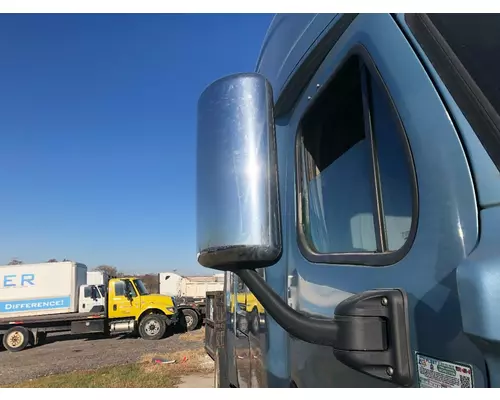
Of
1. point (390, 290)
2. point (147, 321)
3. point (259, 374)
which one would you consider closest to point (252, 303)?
point (259, 374)

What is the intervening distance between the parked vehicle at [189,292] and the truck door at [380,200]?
15804mm

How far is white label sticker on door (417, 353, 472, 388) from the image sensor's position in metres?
0.78

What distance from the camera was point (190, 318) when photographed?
17.1 meters

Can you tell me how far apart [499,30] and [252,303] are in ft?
5.65

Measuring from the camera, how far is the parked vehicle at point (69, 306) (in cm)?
1445

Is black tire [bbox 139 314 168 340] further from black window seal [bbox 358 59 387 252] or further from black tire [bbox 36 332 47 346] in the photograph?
black window seal [bbox 358 59 387 252]

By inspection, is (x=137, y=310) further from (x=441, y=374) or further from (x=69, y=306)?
(x=441, y=374)

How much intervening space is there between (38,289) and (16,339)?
168cm

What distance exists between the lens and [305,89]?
1596 mm

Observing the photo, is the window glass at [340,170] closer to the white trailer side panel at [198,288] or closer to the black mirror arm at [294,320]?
the black mirror arm at [294,320]

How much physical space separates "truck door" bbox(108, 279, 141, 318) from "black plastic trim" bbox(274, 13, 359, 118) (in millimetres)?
14453

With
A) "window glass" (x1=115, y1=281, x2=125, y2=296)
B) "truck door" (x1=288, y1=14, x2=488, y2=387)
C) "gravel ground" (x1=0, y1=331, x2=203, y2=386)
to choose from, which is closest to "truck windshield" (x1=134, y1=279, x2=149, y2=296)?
"window glass" (x1=115, y1=281, x2=125, y2=296)

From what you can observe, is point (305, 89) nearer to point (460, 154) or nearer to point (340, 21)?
point (340, 21)

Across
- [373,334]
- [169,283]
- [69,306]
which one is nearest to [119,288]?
[69,306]
